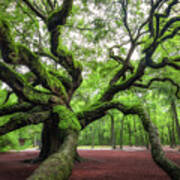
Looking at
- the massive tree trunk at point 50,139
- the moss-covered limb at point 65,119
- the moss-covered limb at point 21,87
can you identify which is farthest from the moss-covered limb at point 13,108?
the moss-covered limb at point 65,119

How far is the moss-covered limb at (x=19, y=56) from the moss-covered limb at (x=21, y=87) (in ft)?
1.52

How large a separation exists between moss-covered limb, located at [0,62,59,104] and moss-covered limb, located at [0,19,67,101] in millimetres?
462

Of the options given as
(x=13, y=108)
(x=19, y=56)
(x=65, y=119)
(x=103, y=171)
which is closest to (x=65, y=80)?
(x=13, y=108)

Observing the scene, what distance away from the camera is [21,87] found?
21.6ft

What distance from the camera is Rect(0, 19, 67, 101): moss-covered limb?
532 cm

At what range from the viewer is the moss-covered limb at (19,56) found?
532 centimetres

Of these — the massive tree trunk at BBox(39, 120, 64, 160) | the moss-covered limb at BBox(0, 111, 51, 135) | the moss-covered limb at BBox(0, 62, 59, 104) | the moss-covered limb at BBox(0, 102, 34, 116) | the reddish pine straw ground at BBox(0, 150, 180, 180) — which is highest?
the moss-covered limb at BBox(0, 62, 59, 104)

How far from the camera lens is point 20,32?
27.1 ft

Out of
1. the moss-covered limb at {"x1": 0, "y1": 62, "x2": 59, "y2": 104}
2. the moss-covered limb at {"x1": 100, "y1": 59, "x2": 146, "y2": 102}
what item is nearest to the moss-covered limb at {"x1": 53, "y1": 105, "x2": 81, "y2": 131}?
the moss-covered limb at {"x1": 0, "y1": 62, "x2": 59, "y2": 104}

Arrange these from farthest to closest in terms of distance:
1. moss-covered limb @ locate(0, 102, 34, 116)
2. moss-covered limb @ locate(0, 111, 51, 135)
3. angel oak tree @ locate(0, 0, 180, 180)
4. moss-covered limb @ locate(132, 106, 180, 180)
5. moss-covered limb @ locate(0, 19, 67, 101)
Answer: moss-covered limb @ locate(0, 102, 34, 116) < moss-covered limb @ locate(0, 111, 51, 135) < moss-covered limb @ locate(0, 19, 67, 101) < angel oak tree @ locate(0, 0, 180, 180) < moss-covered limb @ locate(132, 106, 180, 180)

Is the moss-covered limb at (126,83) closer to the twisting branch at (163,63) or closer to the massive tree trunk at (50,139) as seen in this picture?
the twisting branch at (163,63)

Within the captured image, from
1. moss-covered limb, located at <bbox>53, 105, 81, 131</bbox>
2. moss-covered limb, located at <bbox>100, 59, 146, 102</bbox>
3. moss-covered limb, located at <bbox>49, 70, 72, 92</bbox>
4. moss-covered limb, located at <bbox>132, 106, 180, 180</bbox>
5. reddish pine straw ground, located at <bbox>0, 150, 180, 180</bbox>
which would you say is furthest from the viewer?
moss-covered limb, located at <bbox>49, 70, 72, 92</bbox>

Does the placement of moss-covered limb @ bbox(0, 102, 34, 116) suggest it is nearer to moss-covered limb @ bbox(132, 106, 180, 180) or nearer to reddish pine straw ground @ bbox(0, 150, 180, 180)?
reddish pine straw ground @ bbox(0, 150, 180, 180)

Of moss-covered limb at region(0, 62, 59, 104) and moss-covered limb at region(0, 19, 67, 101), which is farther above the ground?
moss-covered limb at region(0, 19, 67, 101)
